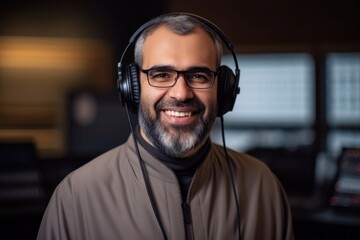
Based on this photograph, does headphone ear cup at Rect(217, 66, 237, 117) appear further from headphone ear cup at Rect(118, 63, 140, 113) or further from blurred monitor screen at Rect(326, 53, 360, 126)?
blurred monitor screen at Rect(326, 53, 360, 126)

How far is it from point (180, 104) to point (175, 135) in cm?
8

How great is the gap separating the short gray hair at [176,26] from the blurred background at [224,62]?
1.36m

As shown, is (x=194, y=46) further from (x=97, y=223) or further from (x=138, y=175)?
(x=97, y=223)

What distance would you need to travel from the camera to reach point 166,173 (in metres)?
1.40

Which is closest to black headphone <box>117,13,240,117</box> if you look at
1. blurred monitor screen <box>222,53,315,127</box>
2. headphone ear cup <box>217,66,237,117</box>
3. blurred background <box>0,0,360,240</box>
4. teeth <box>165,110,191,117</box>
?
headphone ear cup <box>217,66,237,117</box>

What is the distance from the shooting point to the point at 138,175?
4.69 feet

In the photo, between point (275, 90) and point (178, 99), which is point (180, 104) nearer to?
point (178, 99)

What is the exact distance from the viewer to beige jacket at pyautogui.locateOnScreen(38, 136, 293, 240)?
138 centimetres

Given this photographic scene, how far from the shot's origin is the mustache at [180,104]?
135 centimetres

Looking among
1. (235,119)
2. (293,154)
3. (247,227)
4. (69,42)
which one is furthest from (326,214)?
(69,42)

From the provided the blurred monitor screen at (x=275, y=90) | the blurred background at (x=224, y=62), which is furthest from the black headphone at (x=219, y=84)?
the blurred monitor screen at (x=275, y=90)

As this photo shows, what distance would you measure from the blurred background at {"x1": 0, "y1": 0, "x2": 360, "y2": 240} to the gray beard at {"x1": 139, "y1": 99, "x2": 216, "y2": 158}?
4.38ft

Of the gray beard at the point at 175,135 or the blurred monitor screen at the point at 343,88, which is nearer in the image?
the gray beard at the point at 175,135

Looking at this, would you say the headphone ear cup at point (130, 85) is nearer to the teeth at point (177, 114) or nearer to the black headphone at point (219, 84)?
the black headphone at point (219, 84)
